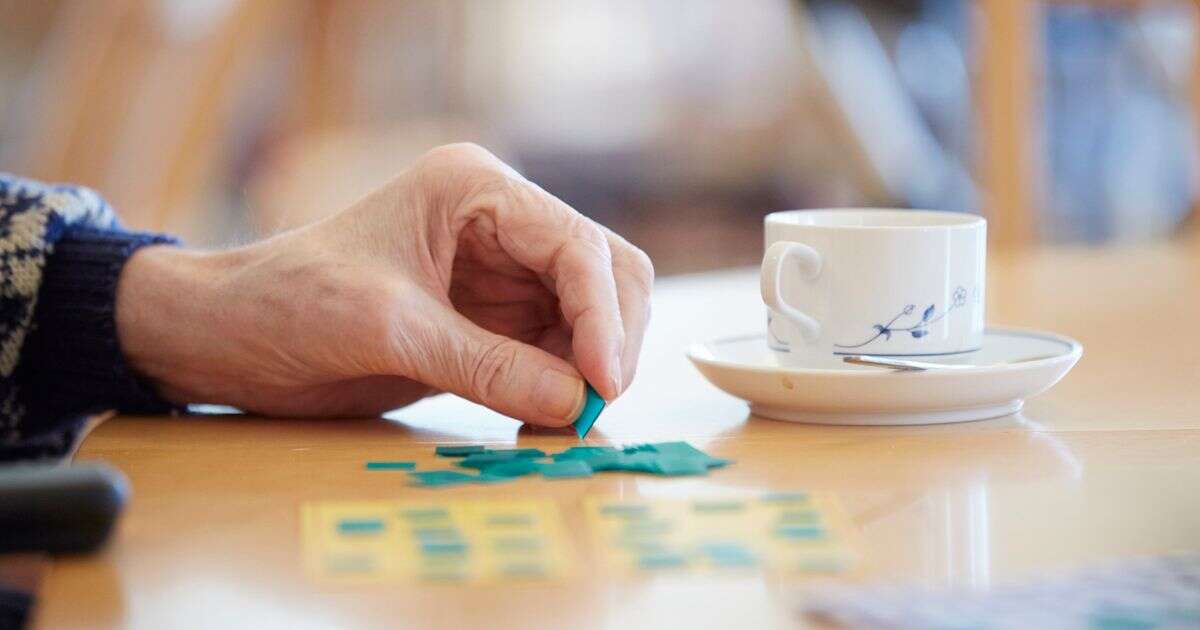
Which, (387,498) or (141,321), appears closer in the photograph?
(387,498)

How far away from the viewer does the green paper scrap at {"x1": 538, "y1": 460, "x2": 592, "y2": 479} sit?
654 millimetres

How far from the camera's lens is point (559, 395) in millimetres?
765

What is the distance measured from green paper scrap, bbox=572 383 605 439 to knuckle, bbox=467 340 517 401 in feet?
0.14

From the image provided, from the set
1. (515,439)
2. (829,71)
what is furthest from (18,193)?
(829,71)

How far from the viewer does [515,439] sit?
0.77 metres

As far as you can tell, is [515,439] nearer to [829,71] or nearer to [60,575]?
[60,575]

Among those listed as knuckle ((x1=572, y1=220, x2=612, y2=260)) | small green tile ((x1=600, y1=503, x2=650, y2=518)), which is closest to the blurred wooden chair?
knuckle ((x1=572, y1=220, x2=612, y2=260))

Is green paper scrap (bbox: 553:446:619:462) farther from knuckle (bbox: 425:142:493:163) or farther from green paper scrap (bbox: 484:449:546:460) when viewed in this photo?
knuckle (bbox: 425:142:493:163)

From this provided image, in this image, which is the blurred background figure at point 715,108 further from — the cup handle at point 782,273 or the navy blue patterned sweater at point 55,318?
the cup handle at point 782,273

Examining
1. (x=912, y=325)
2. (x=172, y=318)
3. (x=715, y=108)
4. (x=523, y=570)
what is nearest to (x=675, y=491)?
(x=523, y=570)

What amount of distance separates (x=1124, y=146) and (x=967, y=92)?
0.55 meters

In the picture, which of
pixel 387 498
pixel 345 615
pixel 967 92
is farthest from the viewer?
pixel 967 92

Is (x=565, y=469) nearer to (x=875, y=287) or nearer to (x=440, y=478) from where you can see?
(x=440, y=478)

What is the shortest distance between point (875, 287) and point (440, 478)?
0.29 m
